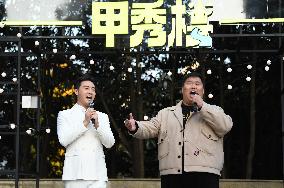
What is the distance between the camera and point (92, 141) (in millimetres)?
3926

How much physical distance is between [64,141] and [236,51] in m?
3.09

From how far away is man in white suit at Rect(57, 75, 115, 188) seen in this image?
381 centimetres

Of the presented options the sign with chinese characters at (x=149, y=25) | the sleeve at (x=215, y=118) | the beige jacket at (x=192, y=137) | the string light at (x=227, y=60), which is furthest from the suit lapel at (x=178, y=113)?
the string light at (x=227, y=60)

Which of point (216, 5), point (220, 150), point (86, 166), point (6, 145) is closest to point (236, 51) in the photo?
point (216, 5)

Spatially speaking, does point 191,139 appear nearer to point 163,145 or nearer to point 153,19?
point 163,145

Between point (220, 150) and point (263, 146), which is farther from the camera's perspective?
point (263, 146)

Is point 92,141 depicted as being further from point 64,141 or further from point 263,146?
point 263,146

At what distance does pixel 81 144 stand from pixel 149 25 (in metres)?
2.38

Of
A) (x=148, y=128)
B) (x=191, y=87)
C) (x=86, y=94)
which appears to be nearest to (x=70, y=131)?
(x=86, y=94)

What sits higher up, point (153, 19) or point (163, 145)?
point (153, 19)

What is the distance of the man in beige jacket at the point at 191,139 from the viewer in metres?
3.77

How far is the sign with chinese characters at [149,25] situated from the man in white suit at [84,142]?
2.06m

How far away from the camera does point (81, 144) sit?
3895mm

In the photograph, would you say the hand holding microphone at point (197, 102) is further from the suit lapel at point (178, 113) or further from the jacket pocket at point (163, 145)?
the jacket pocket at point (163, 145)
